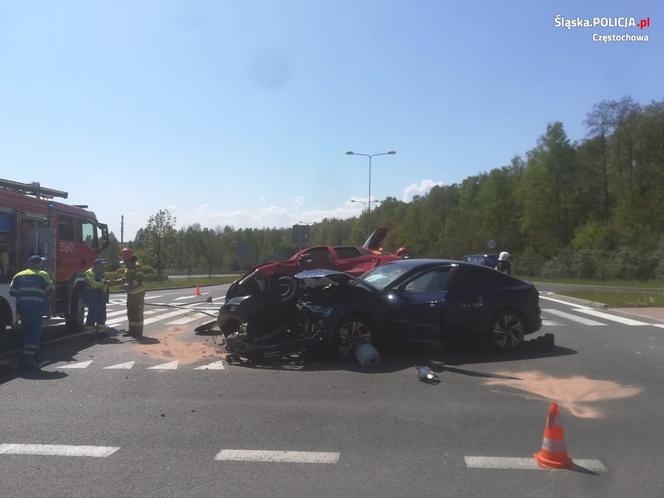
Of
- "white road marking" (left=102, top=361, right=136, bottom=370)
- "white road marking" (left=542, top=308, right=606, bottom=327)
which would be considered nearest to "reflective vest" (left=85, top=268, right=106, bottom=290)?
"white road marking" (left=102, top=361, right=136, bottom=370)

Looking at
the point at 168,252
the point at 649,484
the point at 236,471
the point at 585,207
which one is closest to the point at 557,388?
the point at 649,484

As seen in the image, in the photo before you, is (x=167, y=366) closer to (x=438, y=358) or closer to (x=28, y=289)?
(x=28, y=289)

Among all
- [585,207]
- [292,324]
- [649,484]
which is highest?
[585,207]

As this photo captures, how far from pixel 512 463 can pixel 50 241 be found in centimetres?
1044

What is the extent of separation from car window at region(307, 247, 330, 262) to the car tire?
19.7 feet

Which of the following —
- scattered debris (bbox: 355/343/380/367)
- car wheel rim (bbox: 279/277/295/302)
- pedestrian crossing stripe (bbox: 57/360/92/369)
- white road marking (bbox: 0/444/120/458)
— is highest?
car wheel rim (bbox: 279/277/295/302)

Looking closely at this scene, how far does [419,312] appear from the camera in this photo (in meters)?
9.52

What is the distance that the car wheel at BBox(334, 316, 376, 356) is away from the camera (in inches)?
365

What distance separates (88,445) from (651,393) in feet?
21.0

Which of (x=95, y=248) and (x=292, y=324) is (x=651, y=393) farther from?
(x=95, y=248)

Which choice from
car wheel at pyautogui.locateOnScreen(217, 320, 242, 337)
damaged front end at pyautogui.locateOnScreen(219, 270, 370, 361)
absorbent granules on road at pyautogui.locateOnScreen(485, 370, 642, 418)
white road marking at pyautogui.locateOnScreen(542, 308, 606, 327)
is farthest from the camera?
white road marking at pyautogui.locateOnScreen(542, 308, 606, 327)

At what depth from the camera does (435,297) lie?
32.0 feet

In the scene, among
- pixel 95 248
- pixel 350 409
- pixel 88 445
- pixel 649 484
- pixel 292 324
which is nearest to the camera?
pixel 649 484

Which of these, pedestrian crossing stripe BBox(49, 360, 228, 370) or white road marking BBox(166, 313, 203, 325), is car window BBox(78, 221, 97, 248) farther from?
pedestrian crossing stripe BBox(49, 360, 228, 370)
